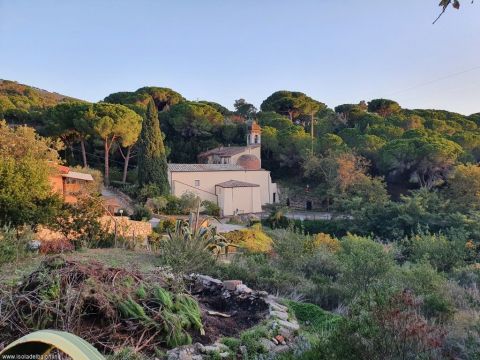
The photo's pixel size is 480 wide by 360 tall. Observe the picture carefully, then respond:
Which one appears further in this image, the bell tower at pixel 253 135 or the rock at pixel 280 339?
the bell tower at pixel 253 135

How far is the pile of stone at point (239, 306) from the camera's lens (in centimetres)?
377

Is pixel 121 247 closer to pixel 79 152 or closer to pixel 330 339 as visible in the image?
pixel 330 339

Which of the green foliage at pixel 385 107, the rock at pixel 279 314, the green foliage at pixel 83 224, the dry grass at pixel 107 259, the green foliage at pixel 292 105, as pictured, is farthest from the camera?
the green foliage at pixel 385 107

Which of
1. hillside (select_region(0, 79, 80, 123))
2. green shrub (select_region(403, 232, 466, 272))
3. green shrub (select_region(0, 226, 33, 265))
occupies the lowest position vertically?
green shrub (select_region(403, 232, 466, 272))

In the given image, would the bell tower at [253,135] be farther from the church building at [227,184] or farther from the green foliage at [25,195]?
the green foliage at [25,195]

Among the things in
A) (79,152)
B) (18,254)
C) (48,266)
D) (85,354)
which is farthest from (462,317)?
(79,152)

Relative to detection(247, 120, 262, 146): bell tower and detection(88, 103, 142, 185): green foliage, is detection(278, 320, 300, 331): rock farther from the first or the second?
detection(247, 120, 262, 146): bell tower

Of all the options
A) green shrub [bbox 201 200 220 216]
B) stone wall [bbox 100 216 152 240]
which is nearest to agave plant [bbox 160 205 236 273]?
stone wall [bbox 100 216 152 240]

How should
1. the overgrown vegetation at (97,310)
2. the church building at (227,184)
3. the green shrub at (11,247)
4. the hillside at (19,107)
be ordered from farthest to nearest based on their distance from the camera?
the hillside at (19,107) < the church building at (227,184) < the green shrub at (11,247) < the overgrown vegetation at (97,310)

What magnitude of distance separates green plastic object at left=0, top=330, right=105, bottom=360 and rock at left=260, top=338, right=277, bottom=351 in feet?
9.47

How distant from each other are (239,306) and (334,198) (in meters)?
20.5

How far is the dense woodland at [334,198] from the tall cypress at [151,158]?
94 millimetres

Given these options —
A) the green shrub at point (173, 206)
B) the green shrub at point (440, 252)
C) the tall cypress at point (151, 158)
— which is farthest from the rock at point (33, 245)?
the tall cypress at point (151, 158)

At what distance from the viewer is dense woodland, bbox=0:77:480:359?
3933mm
